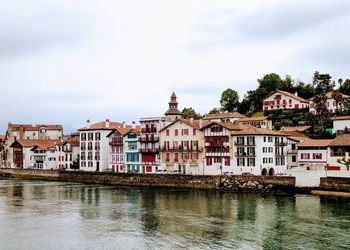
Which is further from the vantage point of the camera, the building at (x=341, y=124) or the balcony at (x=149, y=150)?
the balcony at (x=149, y=150)

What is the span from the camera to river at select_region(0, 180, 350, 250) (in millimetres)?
35750

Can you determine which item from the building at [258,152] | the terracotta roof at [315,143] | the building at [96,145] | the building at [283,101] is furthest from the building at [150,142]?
the building at [283,101]

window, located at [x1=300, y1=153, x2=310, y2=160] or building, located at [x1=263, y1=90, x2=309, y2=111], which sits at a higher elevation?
building, located at [x1=263, y1=90, x2=309, y2=111]

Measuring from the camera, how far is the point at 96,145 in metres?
96.9

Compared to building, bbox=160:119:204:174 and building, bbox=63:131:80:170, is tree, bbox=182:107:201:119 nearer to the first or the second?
building, bbox=63:131:80:170

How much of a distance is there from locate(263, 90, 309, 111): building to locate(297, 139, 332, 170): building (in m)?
34.6

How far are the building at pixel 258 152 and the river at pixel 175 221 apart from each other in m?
10.7

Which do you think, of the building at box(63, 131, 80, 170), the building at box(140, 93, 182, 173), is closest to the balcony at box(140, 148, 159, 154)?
the building at box(140, 93, 182, 173)

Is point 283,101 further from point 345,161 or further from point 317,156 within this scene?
point 345,161

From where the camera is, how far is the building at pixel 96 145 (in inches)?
3782

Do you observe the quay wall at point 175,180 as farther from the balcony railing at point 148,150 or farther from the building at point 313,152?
the building at point 313,152

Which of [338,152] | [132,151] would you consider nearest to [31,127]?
[132,151]

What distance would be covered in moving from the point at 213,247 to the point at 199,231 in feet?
Result: 17.3

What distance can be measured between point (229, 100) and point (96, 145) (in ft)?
161
